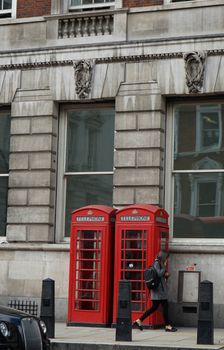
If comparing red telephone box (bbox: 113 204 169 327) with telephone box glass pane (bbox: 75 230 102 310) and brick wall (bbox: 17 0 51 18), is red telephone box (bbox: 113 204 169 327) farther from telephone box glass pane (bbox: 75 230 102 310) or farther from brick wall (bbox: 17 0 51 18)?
brick wall (bbox: 17 0 51 18)

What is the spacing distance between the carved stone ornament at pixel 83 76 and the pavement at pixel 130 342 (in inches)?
235

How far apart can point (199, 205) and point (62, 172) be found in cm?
368

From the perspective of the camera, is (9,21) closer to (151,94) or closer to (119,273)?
(151,94)

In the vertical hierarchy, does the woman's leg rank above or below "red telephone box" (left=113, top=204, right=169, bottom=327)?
below

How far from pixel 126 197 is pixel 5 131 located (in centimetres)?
406

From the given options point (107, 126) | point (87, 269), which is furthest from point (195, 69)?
point (87, 269)

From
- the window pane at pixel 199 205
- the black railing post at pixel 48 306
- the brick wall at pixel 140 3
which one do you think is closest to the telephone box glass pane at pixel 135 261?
the window pane at pixel 199 205

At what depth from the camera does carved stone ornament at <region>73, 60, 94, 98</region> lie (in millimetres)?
20219

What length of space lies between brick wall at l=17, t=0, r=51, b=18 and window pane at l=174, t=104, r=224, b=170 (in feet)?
14.6

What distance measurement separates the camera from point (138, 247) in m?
18.0

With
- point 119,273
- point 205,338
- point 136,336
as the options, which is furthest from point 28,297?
point 205,338

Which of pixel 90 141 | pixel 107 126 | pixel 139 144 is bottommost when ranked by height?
pixel 139 144

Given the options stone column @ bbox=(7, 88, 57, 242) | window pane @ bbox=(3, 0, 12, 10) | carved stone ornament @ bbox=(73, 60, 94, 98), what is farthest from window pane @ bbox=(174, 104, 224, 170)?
window pane @ bbox=(3, 0, 12, 10)

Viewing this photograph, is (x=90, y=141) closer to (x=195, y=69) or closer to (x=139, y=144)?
(x=139, y=144)
